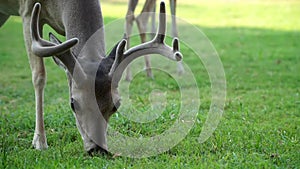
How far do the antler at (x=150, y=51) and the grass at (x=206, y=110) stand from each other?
0.81 m

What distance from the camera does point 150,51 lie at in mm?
5117

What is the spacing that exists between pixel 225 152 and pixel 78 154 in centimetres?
134

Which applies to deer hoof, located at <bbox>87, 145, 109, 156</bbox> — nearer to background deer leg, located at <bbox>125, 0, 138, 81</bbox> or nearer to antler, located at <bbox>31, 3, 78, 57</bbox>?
antler, located at <bbox>31, 3, 78, 57</bbox>

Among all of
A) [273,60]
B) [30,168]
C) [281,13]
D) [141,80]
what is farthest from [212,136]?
[281,13]

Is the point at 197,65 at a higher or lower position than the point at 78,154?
lower

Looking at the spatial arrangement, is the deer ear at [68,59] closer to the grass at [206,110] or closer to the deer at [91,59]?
the deer at [91,59]

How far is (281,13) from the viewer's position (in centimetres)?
1953

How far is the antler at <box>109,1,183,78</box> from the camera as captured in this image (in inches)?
193

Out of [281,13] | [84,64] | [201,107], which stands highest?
[84,64]

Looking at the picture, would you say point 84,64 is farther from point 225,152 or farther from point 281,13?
point 281,13

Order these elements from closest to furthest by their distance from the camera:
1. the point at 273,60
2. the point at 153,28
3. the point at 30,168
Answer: the point at 30,168 → the point at 153,28 → the point at 273,60

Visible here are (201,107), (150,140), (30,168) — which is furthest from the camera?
(201,107)

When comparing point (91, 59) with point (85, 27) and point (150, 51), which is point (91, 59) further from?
point (150, 51)

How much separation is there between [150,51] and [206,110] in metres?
2.36
